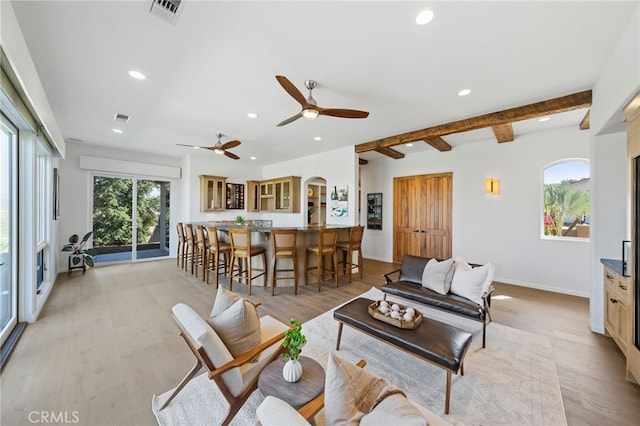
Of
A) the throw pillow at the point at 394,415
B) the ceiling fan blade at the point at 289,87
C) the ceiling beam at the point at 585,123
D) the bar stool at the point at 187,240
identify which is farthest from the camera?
the bar stool at the point at 187,240

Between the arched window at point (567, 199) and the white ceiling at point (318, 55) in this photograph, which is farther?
the arched window at point (567, 199)

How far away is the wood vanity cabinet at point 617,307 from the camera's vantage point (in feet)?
7.05

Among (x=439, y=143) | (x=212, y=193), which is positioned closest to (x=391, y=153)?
(x=439, y=143)

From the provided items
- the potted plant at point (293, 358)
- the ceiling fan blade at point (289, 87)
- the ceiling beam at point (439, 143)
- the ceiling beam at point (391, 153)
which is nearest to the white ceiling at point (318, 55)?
the ceiling fan blade at point (289, 87)

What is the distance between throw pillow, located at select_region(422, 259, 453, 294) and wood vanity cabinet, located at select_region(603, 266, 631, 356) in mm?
1407

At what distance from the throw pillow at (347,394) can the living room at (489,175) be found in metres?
2.46

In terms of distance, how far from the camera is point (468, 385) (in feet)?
6.46

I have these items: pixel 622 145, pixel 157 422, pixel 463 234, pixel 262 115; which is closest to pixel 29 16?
pixel 262 115

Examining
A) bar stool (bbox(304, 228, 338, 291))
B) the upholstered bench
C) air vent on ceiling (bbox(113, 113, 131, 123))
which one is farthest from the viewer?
bar stool (bbox(304, 228, 338, 291))

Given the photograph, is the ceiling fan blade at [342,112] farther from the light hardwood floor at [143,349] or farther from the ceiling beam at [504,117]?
the light hardwood floor at [143,349]

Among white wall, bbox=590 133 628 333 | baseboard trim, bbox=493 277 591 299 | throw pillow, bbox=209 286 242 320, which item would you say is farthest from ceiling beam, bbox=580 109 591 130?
throw pillow, bbox=209 286 242 320

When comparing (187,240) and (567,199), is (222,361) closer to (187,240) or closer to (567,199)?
(187,240)

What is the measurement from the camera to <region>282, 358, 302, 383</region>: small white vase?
4.71 feet

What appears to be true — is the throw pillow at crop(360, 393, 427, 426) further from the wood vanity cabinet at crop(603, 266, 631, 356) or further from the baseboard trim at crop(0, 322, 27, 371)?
the baseboard trim at crop(0, 322, 27, 371)
